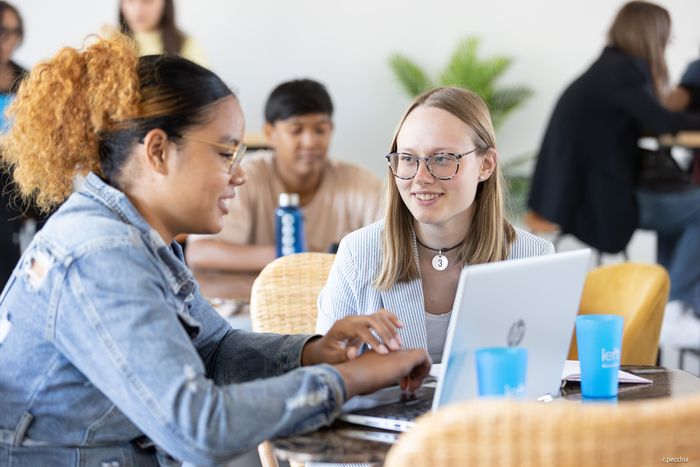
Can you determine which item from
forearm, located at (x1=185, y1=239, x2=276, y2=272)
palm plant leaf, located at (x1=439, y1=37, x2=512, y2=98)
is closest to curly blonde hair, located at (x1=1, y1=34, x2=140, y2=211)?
forearm, located at (x1=185, y1=239, x2=276, y2=272)

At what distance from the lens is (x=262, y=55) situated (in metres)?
6.87

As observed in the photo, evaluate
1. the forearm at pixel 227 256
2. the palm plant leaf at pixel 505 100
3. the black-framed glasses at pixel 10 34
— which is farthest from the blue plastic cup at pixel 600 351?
the palm plant leaf at pixel 505 100

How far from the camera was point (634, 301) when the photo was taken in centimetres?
258

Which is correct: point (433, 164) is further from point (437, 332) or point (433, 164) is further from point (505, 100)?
point (505, 100)

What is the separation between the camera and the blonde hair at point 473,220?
1.97 m

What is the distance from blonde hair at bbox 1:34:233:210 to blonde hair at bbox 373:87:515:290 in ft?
1.86

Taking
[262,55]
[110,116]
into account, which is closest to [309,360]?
[110,116]

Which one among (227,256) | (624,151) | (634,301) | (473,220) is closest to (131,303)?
(473,220)

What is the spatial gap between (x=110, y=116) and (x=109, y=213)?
14 cm

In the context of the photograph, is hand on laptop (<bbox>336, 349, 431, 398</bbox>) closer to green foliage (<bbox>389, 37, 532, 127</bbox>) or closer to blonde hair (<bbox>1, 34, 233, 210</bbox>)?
blonde hair (<bbox>1, 34, 233, 210</bbox>)

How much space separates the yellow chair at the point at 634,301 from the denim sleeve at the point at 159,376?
132cm

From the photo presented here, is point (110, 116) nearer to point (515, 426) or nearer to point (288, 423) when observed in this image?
point (288, 423)

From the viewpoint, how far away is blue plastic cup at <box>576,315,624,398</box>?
4.99 feet

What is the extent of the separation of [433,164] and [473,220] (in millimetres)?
163
